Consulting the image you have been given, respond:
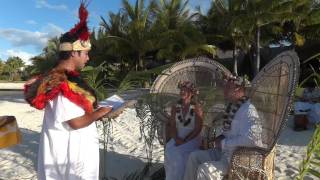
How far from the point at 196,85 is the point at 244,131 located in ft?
6.65

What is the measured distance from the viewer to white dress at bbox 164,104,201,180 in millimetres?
4547

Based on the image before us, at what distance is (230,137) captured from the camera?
4.04 meters

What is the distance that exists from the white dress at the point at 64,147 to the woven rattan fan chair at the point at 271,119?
1.37m

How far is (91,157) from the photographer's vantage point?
2895 millimetres

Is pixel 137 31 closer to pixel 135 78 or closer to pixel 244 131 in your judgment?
pixel 135 78

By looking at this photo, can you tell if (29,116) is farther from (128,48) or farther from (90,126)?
(128,48)

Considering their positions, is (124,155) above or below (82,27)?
→ below

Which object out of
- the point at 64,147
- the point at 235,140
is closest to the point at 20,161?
the point at 235,140

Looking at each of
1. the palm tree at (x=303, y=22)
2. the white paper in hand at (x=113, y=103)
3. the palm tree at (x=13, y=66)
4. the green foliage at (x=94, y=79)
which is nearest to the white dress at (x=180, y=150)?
the green foliage at (x=94, y=79)

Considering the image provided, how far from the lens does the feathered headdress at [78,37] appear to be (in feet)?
9.27

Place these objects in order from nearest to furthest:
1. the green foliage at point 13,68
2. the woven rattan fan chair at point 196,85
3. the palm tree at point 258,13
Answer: the woven rattan fan chair at point 196,85 < the palm tree at point 258,13 < the green foliage at point 13,68

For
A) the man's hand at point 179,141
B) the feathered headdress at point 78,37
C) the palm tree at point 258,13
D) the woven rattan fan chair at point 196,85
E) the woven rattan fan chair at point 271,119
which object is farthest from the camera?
the palm tree at point 258,13

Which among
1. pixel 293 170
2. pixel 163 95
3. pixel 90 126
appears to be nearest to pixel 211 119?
pixel 163 95

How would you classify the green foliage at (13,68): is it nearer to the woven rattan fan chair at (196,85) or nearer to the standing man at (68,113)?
the woven rattan fan chair at (196,85)
